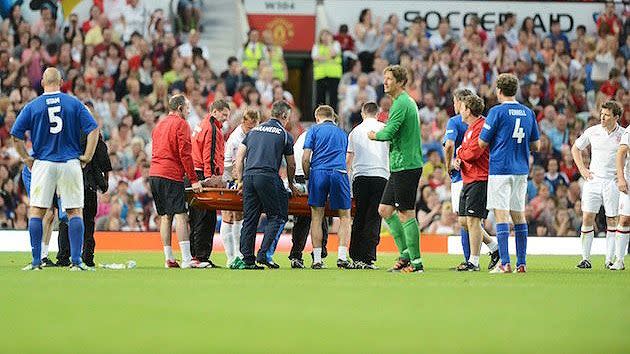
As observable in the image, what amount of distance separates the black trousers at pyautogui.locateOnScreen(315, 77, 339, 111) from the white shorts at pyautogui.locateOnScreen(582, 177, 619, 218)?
12.6 metres

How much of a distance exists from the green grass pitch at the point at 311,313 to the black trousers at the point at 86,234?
1.84m

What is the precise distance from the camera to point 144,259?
66.1 ft

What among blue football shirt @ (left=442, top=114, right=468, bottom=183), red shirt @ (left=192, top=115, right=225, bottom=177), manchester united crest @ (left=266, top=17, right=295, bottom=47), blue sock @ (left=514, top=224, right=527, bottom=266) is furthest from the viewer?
manchester united crest @ (left=266, top=17, right=295, bottom=47)

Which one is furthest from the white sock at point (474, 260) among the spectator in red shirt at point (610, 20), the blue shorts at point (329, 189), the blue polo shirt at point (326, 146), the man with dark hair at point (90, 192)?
the spectator in red shirt at point (610, 20)

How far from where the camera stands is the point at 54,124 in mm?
15289

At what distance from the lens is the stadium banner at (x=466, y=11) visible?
31.8m

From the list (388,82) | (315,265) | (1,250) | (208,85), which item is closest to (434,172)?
(208,85)

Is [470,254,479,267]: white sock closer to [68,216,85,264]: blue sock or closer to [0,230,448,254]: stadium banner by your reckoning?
[68,216,85,264]: blue sock

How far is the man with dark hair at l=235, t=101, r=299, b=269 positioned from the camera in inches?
656

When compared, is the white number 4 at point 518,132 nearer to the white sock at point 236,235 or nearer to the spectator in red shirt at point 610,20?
the white sock at point 236,235

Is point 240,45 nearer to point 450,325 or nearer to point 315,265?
point 315,265

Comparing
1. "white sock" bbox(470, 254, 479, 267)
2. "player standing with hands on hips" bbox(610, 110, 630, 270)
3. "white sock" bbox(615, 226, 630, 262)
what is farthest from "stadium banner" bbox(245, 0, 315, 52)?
"white sock" bbox(470, 254, 479, 267)

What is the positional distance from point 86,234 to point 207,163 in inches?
72.9

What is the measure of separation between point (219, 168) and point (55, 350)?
10155 mm
